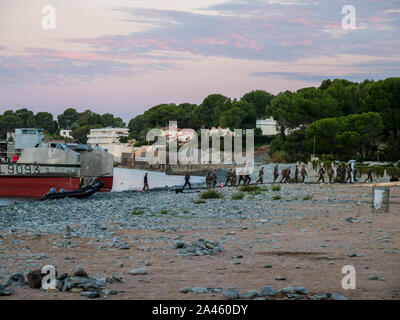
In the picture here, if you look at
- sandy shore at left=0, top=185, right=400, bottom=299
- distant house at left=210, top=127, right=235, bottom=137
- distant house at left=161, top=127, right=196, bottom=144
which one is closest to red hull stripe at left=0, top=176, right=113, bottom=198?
sandy shore at left=0, top=185, right=400, bottom=299

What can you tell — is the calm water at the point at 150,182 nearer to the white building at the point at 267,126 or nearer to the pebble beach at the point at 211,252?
the white building at the point at 267,126

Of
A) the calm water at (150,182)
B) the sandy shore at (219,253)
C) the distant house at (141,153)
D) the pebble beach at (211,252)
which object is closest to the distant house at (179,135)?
the distant house at (141,153)

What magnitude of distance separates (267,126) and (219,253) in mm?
124322

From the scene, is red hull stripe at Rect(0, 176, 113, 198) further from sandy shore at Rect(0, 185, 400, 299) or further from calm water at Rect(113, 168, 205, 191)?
calm water at Rect(113, 168, 205, 191)

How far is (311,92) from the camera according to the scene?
96.1 m

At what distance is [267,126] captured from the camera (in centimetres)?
13512

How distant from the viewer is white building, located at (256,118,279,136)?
133 m

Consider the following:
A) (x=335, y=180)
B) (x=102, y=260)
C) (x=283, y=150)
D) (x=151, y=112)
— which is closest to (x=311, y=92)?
(x=283, y=150)

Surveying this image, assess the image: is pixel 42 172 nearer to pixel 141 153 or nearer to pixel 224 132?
pixel 224 132

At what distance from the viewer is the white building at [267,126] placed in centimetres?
13275

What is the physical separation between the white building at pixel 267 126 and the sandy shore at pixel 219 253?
4355 inches

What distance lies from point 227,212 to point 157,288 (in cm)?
1311
